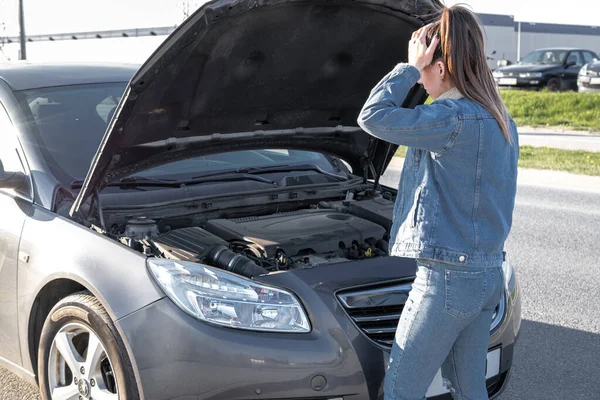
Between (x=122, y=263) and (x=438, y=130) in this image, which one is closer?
(x=438, y=130)

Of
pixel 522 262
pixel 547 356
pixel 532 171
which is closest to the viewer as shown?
pixel 547 356

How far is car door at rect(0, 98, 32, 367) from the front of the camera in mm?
3498

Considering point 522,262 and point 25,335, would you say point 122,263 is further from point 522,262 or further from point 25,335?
point 522,262

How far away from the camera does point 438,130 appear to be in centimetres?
251

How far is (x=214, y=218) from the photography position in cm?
403

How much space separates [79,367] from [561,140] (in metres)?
14.1

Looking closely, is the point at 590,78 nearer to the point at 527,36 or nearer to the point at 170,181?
the point at 170,181

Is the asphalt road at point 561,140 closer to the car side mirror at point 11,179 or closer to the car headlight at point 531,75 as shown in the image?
the car headlight at point 531,75

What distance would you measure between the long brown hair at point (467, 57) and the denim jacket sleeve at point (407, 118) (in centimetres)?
9

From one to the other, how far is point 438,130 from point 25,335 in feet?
6.71

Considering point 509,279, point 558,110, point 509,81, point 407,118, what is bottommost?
point 558,110

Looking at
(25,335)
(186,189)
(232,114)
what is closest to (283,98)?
(232,114)

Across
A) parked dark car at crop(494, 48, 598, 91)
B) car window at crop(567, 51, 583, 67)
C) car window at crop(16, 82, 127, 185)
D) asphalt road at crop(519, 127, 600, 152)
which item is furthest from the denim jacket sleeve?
car window at crop(567, 51, 583, 67)

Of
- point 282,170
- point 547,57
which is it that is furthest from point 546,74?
point 282,170
